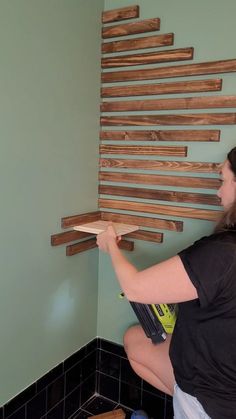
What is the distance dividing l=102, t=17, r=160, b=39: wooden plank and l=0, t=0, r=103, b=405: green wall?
0.18ft

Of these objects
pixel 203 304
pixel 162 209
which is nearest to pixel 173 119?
pixel 162 209

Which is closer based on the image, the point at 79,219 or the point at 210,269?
the point at 210,269

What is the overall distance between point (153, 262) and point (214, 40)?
100cm

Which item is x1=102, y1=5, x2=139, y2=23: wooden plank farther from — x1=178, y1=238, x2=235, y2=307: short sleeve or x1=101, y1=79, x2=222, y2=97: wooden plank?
x1=178, y1=238, x2=235, y2=307: short sleeve

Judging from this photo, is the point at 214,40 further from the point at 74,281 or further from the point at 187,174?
the point at 74,281

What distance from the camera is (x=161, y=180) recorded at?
1.56 metres

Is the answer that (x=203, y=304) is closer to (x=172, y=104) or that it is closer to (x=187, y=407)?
(x=187, y=407)

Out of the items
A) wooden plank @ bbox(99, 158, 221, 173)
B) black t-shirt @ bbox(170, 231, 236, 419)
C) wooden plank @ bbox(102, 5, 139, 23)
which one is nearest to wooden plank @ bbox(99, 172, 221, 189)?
wooden plank @ bbox(99, 158, 221, 173)

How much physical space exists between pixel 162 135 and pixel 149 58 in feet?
1.14

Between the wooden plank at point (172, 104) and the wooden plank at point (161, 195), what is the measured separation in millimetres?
367

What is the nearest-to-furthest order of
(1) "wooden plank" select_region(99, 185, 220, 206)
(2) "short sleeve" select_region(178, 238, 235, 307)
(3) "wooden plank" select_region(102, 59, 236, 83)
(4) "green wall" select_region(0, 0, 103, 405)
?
(2) "short sleeve" select_region(178, 238, 235, 307)
(4) "green wall" select_region(0, 0, 103, 405)
(3) "wooden plank" select_region(102, 59, 236, 83)
(1) "wooden plank" select_region(99, 185, 220, 206)

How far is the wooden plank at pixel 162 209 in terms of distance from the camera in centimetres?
147

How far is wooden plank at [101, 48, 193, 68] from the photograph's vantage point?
1437mm

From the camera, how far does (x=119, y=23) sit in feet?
5.24
